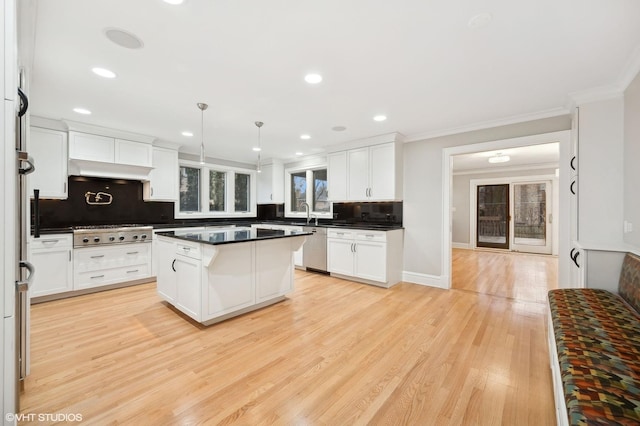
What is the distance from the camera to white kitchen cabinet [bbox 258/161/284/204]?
6500 mm

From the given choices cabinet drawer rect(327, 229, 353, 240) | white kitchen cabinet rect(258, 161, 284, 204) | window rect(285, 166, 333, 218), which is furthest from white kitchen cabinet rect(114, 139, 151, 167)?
cabinet drawer rect(327, 229, 353, 240)

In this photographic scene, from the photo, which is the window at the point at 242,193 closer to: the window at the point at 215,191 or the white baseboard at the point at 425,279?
the window at the point at 215,191

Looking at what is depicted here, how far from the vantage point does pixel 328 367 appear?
6.86ft

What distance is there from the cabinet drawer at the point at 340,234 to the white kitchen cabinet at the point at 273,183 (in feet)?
7.16

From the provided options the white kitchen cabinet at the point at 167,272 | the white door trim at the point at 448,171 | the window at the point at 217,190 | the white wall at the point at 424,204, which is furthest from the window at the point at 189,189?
the white door trim at the point at 448,171

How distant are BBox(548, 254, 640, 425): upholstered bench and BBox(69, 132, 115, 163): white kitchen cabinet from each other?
5.48 metres

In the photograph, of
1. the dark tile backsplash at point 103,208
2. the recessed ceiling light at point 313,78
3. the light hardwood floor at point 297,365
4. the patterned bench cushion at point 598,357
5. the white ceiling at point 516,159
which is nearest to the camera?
the patterned bench cushion at point 598,357

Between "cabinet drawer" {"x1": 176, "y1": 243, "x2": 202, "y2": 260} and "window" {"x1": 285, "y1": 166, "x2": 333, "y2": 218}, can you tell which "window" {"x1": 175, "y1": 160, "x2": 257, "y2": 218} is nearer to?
"window" {"x1": 285, "y1": 166, "x2": 333, "y2": 218}

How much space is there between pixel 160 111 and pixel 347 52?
259 cm

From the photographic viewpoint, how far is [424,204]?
173 inches

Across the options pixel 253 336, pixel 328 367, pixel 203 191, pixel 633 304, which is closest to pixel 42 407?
pixel 253 336

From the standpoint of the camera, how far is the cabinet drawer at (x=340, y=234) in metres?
4.58

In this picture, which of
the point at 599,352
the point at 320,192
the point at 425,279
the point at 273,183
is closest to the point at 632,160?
the point at 599,352

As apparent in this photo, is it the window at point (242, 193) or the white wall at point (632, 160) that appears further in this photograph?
the window at point (242, 193)
